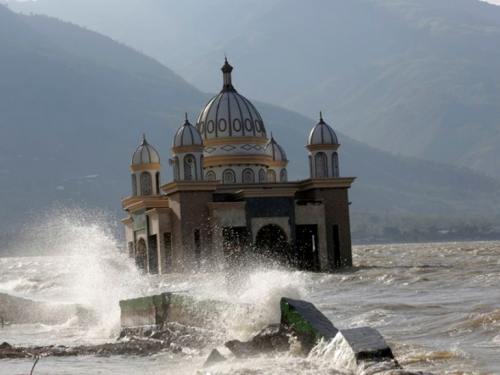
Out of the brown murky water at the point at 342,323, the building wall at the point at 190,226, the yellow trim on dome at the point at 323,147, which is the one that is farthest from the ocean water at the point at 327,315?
the yellow trim on dome at the point at 323,147

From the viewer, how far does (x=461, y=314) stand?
58.6 ft

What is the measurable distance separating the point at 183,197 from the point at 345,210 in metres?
6.60

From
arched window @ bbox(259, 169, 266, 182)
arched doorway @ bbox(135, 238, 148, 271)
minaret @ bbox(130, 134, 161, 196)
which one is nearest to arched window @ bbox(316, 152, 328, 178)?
arched window @ bbox(259, 169, 266, 182)

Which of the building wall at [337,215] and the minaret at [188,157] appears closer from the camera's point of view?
the minaret at [188,157]

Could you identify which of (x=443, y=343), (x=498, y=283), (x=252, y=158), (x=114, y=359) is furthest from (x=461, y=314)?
(x=252, y=158)

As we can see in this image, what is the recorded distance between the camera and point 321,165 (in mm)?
42594

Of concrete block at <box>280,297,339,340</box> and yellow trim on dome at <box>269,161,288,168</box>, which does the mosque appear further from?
concrete block at <box>280,297,339,340</box>

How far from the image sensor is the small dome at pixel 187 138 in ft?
137

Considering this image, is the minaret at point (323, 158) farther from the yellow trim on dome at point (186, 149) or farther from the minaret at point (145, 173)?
the minaret at point (145, 173)

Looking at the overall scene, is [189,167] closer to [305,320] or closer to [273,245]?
[273,245]

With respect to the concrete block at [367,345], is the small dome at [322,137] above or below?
above

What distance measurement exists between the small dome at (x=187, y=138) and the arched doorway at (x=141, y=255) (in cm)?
549

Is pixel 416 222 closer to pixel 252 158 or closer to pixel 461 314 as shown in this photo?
pixel 252 158

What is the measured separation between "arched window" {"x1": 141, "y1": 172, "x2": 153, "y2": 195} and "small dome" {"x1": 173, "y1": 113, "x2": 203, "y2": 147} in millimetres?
6546
